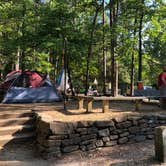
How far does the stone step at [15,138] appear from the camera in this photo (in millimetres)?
8070

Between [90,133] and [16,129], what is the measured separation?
5.97 ft

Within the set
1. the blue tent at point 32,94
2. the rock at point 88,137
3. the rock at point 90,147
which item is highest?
the blue tent at point 32,94

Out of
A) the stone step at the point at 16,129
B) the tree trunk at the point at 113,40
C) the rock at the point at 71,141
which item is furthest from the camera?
the tree trunk at the point at 113,40

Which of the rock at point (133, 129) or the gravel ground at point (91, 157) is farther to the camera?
the rock at point (133, 129)

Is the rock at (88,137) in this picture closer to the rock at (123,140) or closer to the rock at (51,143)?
the rock at (51,143)

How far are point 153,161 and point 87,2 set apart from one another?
30.6 feet

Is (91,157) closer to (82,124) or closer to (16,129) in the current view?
(82,124)

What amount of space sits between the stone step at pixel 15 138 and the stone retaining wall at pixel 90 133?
14.9 inches

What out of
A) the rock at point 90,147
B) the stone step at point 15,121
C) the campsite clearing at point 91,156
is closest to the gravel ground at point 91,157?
the campsite clearing at point 91,156

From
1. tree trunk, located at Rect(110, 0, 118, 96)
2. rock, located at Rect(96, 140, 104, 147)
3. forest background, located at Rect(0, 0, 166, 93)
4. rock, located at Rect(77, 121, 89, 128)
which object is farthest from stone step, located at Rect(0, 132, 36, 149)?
tree trunk, located at Rect(110, 0, 118, 96)

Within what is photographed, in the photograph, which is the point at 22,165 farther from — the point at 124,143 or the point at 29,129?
the point at 124,143

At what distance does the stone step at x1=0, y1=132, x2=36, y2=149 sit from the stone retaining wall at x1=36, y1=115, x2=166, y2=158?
1.24ft

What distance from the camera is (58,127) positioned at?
7539 mm

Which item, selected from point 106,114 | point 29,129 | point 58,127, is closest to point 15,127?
point 29,129
